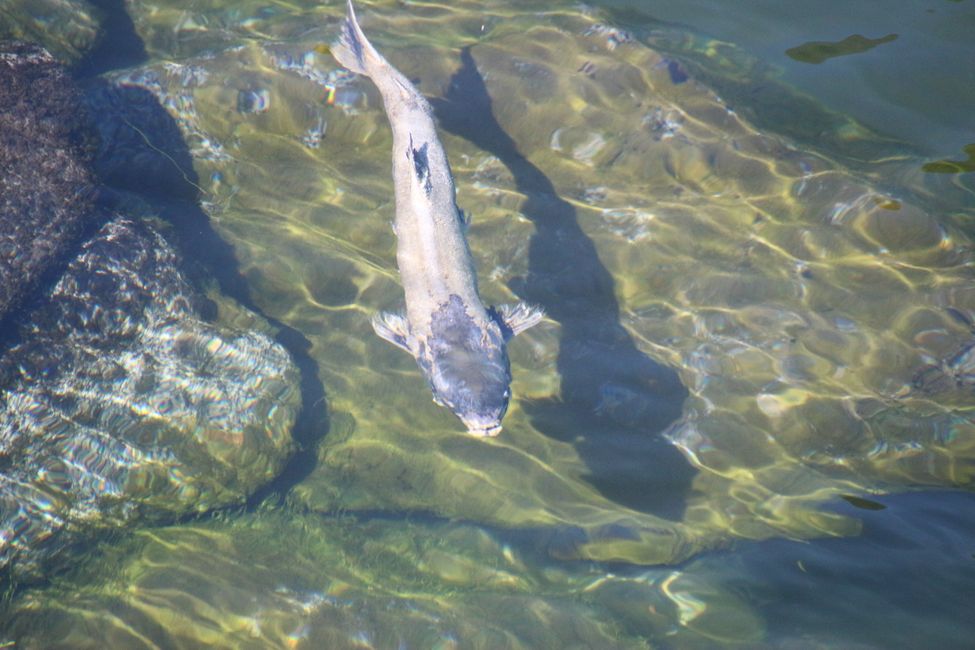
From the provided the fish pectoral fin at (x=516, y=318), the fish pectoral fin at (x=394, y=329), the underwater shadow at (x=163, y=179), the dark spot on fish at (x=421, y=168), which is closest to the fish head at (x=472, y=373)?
the fish pectoral fin at (x=516, y=318)

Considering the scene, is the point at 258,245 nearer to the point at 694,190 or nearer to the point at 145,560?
the point at 145,560

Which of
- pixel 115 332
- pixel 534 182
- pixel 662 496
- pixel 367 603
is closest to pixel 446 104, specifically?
pixel 534 182

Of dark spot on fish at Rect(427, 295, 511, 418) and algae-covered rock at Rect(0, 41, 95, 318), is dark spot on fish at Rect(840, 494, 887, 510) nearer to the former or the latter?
dark spot on fish at Rect(427, 295, 511, 418)

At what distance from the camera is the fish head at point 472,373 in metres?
4.38

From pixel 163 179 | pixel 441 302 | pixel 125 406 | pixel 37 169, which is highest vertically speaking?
pixel 37 169

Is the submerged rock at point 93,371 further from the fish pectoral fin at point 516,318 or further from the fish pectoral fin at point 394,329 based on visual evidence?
the fish pectoral fin at point 516,318

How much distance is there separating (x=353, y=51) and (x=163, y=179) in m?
2.56

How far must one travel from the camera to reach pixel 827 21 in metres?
7.74

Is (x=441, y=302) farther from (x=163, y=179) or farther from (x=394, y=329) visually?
(x=163, y=179)

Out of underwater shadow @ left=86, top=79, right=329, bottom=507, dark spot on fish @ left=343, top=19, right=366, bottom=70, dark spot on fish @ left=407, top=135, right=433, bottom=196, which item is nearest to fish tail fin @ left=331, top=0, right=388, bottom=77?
dark spot on fish @ left=343, top=19, right=366, bottom=70

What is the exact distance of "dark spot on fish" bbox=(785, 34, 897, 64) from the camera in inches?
292

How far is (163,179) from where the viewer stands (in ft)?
22.0

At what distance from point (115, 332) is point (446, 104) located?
4069 mm

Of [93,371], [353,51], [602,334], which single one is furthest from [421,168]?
[93,371]
